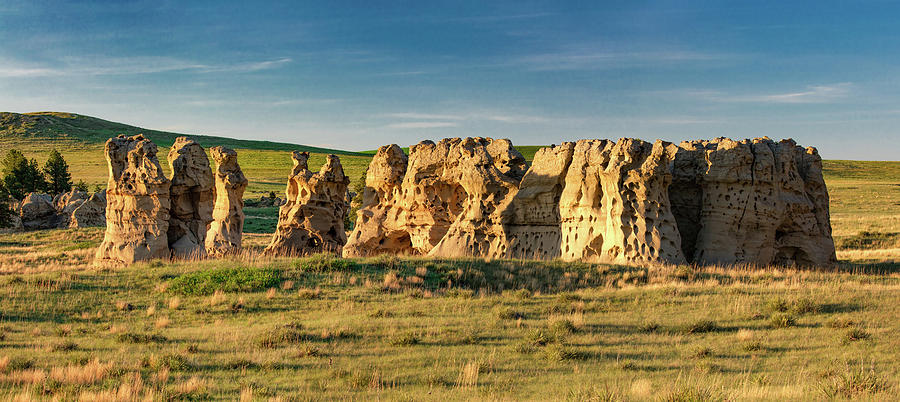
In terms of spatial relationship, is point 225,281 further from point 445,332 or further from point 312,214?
point 312,214

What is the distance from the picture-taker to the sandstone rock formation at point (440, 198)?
27.0 m

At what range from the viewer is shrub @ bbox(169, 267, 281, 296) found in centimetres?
1808

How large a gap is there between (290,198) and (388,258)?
44.1ft

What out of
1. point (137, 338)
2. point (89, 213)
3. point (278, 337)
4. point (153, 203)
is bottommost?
point (89, 213)

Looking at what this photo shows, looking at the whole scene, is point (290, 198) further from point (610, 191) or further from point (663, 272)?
point (663, 272)

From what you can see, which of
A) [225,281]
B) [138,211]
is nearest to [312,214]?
[138,211]

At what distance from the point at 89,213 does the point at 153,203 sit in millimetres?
30277

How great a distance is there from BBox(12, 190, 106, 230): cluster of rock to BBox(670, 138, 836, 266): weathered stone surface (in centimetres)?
4741

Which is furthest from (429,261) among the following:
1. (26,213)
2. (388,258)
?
(26,213)

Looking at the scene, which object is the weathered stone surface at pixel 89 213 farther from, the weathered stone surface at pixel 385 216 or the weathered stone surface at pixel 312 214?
the weathered stone surface at pixel 385 216

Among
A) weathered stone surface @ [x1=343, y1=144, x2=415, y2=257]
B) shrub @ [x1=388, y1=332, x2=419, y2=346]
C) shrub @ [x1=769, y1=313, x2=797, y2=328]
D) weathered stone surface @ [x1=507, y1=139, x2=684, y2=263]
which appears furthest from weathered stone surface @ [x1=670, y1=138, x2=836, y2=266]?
shrub @ [x1=388, y1=332, x2=419, y2=346]

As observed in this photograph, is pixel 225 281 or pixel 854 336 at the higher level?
pixel 854 336

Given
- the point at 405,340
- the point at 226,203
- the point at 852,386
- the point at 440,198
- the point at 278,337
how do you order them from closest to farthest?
the point at 852,386
the point at 405,340
the point at 278,337
the point at 440,198
the point at 226,203

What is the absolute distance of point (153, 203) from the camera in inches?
1078
